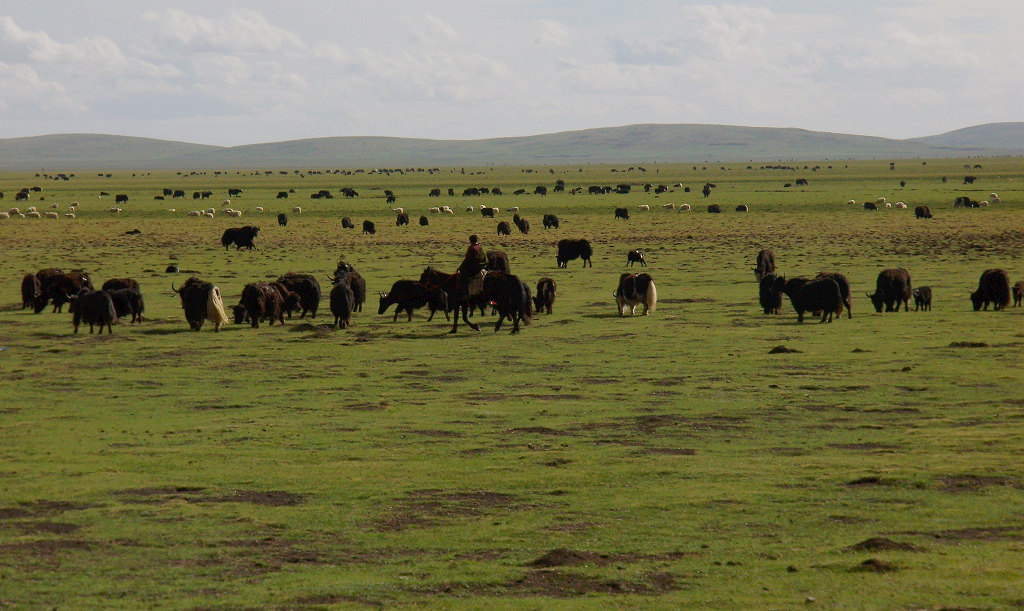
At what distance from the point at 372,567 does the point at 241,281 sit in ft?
96.7

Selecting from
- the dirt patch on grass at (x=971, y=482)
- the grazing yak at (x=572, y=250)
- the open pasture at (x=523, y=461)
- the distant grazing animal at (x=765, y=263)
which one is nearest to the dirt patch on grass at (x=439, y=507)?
the open pasture at (x=523, y=461)

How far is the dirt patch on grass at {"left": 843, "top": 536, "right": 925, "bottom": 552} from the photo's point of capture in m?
9.50

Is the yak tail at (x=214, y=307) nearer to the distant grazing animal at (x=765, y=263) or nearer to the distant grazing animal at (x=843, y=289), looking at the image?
the distant grazing animal at (x=843, y=289)

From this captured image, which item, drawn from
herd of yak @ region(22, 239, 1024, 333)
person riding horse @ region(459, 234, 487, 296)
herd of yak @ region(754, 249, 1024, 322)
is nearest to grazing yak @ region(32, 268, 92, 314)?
herd of yak @ region(22, 239, 1024, 333)

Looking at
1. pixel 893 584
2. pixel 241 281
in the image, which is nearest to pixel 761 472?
pixel 893 584

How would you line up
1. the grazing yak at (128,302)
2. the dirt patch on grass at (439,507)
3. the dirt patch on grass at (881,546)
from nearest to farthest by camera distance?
the dirt patch on grass at (881,546) → the dirt patch on grass at (439,507) → the grazing yak at (128,302)

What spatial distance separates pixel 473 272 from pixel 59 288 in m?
11.6

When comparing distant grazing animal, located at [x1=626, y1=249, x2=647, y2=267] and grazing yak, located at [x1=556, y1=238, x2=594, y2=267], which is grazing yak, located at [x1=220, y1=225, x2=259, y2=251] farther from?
distant grazing animal, located at [x1=626, y1=249, x2=647, y2=267]

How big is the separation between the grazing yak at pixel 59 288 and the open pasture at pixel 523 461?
2.54 feet

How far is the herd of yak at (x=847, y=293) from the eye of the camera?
27.0 meters

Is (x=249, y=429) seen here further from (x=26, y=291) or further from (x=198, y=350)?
(x=26, y=291)

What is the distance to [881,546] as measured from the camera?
9.55 m

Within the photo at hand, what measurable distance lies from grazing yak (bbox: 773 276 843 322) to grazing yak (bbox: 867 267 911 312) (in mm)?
1599

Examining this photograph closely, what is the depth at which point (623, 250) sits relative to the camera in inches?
2036
